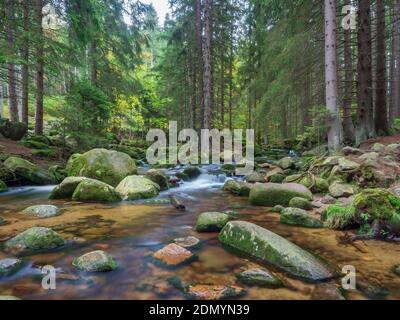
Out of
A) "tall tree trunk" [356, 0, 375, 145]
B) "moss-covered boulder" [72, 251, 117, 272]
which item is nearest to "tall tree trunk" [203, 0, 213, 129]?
"tall tree trunk" [356, 0, 375, 145]

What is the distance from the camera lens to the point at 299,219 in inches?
204

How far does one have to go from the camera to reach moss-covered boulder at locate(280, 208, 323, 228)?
5.01 metres

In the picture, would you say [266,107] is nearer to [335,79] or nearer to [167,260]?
[335,79]

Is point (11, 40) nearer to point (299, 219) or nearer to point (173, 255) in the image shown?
point (173, 255)

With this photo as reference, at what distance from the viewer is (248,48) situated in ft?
76.9

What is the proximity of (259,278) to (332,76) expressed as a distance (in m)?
7.46

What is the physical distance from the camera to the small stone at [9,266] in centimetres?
329

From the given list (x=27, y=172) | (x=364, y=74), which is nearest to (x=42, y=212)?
(x=27, y=172)

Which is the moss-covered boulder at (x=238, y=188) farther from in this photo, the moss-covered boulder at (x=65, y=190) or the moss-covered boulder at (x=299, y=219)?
the moss-covered boulder at (x=65, y=190)

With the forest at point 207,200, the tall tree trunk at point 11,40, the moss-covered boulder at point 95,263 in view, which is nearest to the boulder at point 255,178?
the forest at point 207,200
